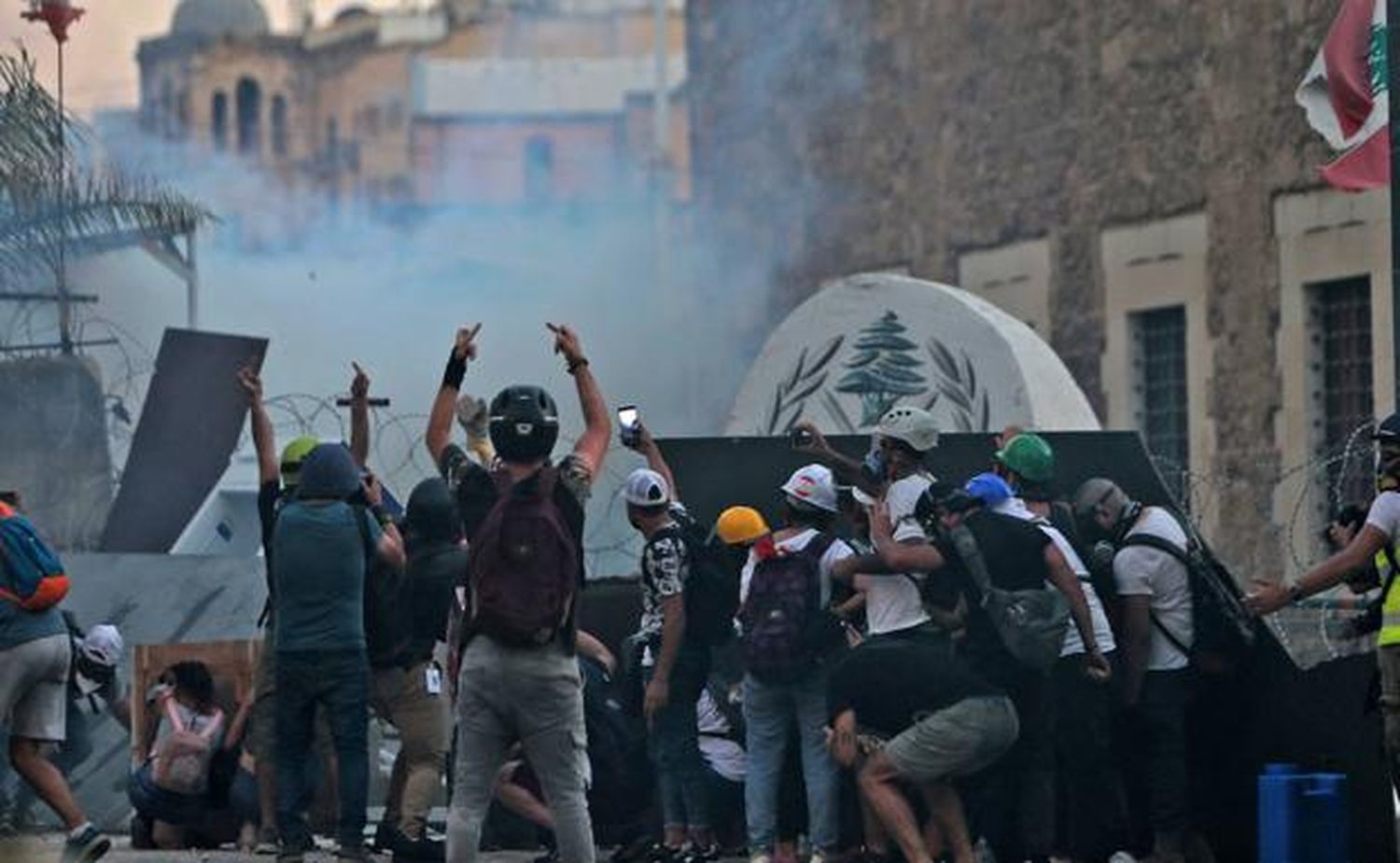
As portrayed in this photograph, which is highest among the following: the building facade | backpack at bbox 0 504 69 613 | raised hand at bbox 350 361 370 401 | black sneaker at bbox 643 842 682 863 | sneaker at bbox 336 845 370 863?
the building facade

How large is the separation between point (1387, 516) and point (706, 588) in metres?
3.00

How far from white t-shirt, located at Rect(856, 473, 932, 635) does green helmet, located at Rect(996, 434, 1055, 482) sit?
0.41m

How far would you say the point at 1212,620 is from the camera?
13070mm

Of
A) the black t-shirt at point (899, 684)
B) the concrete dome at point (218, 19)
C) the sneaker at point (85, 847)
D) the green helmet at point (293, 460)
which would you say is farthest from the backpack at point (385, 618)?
the concrete dome at point (218, 19)

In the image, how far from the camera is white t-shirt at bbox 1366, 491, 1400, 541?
11.8 metres

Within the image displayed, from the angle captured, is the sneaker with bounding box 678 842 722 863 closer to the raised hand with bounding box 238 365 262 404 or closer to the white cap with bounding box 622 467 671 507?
the white cap with bounding box 622 467 671 507

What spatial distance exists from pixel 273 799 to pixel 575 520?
3.39 m

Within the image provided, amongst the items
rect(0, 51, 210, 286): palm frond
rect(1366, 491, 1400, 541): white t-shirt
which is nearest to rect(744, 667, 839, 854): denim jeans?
rect(1366, 491, 1400, 541): white t-shirt

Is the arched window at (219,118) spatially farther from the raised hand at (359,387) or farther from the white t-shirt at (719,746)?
the raised hand at (359,387)

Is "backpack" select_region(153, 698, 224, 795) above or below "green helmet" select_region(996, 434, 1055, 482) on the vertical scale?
below

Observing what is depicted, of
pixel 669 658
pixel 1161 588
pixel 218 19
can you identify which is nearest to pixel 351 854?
pixel 669 658

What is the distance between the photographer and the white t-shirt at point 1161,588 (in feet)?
42.4

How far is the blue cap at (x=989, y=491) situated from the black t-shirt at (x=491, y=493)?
1830mm

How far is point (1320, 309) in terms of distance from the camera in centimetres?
2220
